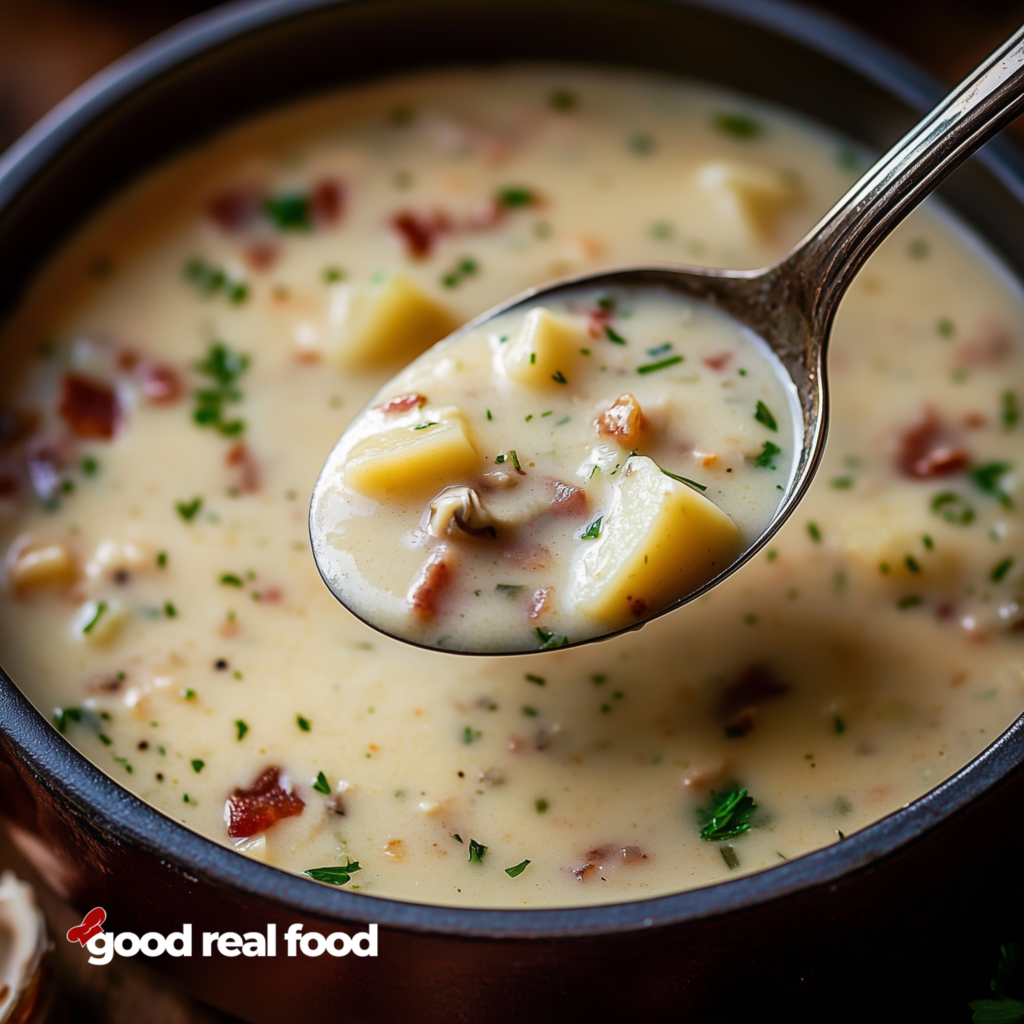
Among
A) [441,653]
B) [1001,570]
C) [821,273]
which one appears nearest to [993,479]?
[1001,570]

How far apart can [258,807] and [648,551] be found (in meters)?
0.85

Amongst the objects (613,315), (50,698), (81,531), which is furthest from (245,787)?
(613,315)

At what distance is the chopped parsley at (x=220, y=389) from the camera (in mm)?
2861

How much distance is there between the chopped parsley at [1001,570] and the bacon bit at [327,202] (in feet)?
5.92

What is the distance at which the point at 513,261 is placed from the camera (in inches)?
124

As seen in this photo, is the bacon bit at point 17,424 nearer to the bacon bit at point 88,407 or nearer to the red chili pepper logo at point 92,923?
the bacon bit at point 88,407

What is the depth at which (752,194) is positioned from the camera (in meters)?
3.20

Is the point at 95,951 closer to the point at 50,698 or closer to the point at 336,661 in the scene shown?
the point at 50,698

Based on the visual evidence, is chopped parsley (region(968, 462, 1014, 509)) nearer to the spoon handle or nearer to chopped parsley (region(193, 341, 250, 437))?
the spoon handle

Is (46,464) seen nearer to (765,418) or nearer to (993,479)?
(765,418)

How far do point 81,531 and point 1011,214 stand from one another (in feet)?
7.29

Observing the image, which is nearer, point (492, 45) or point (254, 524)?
point (254, 524)

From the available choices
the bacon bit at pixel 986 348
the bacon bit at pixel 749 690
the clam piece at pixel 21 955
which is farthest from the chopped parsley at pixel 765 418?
the clam piece at pixel 21 955

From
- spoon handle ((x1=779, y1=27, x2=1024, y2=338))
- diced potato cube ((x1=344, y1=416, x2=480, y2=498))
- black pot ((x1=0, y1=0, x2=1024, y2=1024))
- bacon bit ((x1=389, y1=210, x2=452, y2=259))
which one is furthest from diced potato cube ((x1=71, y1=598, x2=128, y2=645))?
spoon handle ((x1=779, y1=27, x2=1024, y2=338))
